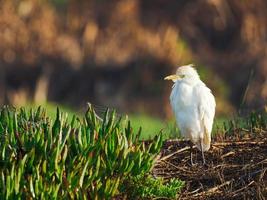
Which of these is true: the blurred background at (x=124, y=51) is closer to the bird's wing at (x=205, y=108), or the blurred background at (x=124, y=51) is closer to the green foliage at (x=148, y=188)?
the bird's wing at (x=205, y=108)

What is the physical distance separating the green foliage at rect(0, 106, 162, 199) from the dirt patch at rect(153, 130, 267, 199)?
0.62 meters

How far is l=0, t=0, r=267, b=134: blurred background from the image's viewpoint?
2450cm

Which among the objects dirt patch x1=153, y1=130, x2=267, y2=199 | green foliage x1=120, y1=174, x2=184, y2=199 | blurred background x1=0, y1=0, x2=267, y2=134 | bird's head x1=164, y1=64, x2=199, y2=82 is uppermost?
blurred background x1=0, y1=0, x2=267, y2=134

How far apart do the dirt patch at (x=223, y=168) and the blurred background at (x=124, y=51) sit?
13.5 metres

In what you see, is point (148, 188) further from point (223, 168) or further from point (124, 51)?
point (124, 51)

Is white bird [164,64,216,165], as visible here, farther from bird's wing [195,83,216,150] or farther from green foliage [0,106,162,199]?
green foliage [0,106,162,199]

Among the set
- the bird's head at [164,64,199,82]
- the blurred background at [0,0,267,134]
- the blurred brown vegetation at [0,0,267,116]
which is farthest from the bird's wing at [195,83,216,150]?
the blurred brown vegetation at [0,0,267,116]

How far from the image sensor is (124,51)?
26.0m

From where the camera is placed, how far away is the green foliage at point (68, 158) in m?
6.99

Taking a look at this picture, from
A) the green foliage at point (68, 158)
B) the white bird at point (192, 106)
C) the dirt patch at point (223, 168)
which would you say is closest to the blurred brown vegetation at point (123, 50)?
the white bird at point (192, 106)

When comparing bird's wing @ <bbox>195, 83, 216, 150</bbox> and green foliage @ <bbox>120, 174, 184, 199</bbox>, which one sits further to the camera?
bird's wing @ <bbox>195, 83, 216, 150</bbox>

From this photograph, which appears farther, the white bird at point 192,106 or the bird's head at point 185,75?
the bird's head at point 185,75

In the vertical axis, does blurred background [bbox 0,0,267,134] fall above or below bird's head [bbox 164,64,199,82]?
above

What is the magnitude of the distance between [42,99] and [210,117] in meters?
15.1
